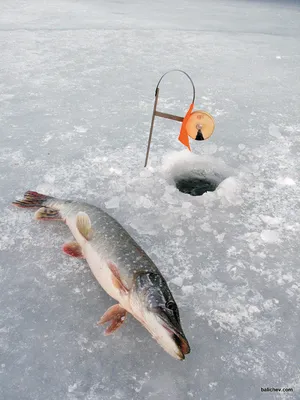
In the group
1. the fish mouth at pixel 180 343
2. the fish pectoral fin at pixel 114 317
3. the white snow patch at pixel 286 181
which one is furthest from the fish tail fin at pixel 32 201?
the white snow patch at pixel 286 181

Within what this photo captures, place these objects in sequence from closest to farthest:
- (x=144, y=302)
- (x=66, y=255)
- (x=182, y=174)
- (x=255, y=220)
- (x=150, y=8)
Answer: (x=144, y=302), (x=66, y=255), (x=255, y=220), (x=182, y=174), (x=150, y=8)

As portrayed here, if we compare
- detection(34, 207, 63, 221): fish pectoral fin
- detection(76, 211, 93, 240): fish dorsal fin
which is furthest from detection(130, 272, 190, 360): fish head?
detection(34, 207, 63, 221): fish pectoral fin

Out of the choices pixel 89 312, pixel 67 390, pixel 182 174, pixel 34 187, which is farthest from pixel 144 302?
pixel 182 174

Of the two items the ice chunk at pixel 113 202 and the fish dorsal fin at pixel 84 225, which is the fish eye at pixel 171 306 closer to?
the fish dorsal fin at pixel 84 225

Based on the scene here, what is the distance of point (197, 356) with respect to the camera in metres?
1.93

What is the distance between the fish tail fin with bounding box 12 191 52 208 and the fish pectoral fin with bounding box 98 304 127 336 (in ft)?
3.51

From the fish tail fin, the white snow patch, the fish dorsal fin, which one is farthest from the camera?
the white snow patch

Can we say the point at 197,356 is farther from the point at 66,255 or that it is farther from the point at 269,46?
the point at 269,46

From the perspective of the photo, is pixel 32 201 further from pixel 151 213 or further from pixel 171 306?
pixel 171 306

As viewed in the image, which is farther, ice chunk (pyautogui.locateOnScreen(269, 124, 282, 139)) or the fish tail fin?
ice chunk (pyautogui.locateOnScreen(269, 124, 282, 139))

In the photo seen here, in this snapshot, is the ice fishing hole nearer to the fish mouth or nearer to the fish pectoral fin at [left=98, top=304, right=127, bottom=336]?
the fish pectoral fin at [left=98, top=304, right=127, bottom=336]

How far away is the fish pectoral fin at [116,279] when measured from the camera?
1995 millimetres

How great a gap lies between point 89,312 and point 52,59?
13.9 feet

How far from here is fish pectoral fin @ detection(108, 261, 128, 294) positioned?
6.55 feet
